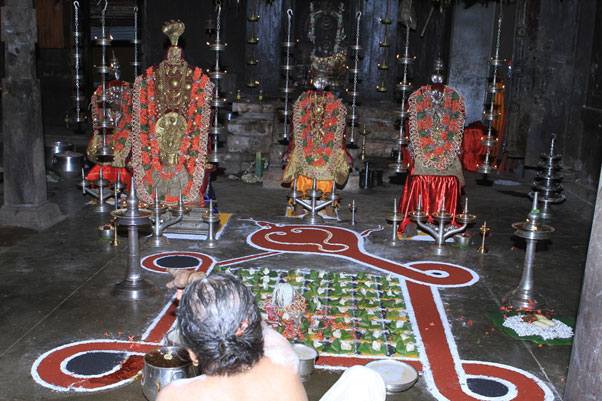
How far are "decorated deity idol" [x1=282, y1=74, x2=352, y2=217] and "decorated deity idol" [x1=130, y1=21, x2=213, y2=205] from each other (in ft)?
4.88

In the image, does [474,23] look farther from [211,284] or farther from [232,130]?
[211,284]

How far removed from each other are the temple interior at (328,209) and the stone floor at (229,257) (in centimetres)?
3

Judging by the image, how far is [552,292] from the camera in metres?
6.44

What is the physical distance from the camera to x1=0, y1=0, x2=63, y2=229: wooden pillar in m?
7.64

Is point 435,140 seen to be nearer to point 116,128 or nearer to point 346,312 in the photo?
point 346,312

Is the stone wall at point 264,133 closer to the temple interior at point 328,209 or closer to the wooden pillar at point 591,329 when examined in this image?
the temple interior at point 328,209

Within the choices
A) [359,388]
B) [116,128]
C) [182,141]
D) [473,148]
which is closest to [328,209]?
[182,141]

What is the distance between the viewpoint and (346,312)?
18.5 feet

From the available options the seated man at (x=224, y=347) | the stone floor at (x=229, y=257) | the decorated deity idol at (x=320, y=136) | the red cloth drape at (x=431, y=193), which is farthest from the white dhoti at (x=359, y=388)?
the decorated deity idol at (x=320, y=136)

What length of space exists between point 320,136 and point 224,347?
685cm

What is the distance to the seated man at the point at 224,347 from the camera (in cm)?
231

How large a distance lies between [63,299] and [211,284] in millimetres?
3932

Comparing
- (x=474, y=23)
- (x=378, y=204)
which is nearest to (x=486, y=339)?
(x=378, y=204)

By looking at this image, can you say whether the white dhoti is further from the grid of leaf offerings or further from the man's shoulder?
the grid of leaf offerings
